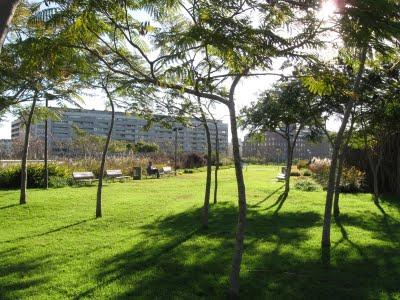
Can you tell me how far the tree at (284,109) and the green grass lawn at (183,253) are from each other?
9.82 feet

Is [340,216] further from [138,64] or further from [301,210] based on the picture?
[138,64]

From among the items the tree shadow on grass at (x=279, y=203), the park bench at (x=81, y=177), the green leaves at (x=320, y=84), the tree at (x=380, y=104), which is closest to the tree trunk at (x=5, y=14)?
the green leaves at (x=320, y=84)

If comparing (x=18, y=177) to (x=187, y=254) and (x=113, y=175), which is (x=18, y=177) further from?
(x=187, y=254)

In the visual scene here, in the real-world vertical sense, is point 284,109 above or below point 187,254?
above

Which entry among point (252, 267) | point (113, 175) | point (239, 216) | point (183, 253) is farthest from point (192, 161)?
point (239, 216)

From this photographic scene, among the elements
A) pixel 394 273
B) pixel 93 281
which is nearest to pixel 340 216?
pixel 394 273

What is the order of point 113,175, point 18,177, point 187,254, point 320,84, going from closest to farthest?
1. point 320,84
2. point 187,254
3. point 18,177
4. point 113,175

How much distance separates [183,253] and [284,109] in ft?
25.8

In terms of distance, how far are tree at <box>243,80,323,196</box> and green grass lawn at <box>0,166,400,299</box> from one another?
9.82ft

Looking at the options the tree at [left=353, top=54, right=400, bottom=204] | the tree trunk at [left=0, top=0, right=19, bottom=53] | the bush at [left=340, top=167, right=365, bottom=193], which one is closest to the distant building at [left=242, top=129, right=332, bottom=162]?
the bush at [left=340, top=167, right=365, bottom=193]

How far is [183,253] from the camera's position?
7383 millimetres

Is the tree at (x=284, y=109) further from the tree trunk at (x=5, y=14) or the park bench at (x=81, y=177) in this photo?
the tree trunk at (x=5, y=14)

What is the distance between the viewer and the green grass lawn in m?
5.64

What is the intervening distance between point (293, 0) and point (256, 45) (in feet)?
1.82
